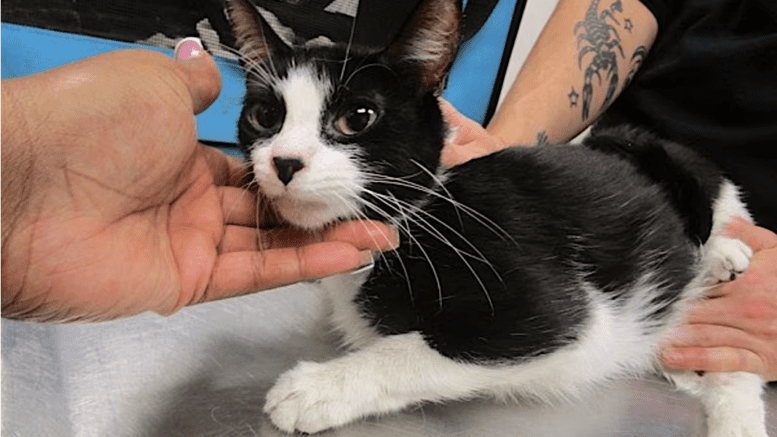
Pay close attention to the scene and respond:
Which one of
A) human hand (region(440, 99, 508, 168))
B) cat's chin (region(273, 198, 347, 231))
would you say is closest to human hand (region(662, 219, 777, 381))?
human hand (region(440, 99, 508, 168))

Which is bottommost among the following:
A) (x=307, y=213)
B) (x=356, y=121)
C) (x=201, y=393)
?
(x=201, y=393)

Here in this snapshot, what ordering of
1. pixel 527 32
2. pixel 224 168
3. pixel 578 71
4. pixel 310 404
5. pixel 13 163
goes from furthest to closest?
1. pixel 527 32
2. pixel 578 71
3. pixel 224 168
4. pixel 310 404
5. pixel 13 163

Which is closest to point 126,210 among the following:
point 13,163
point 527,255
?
point 13,163

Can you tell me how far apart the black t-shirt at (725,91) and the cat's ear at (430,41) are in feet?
2.62

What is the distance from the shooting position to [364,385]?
0.82 metres

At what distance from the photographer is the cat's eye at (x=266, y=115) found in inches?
34.0

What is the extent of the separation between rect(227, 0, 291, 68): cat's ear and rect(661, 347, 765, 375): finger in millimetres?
709

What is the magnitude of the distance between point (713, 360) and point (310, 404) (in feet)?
1.95

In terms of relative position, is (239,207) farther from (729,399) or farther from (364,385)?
(729,399)

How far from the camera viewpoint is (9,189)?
27.0 inches

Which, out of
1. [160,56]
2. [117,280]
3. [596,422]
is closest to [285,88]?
[160,56]

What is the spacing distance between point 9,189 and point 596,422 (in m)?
0.74

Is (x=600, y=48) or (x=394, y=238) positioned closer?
(x=394, y=238)

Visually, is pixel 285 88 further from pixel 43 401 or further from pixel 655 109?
pixel 655 109
